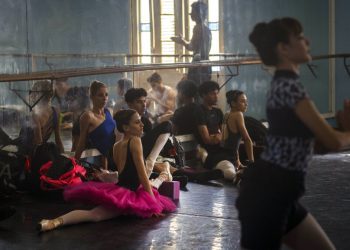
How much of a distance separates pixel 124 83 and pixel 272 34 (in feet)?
14.7

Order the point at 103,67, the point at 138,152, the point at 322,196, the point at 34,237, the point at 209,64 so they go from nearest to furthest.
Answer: the point at 34,237
the point at 138,152
the point at 322,196
the point at 103,67
the point at 209,64

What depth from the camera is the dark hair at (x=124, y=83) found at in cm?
683

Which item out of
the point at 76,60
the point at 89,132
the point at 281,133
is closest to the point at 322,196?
the point at 89,132

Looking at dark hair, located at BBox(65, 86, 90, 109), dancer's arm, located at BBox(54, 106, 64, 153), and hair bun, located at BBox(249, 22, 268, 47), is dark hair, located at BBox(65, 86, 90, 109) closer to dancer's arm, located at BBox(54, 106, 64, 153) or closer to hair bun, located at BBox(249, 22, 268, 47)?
dancer's arm, located at BBox(54, 106, 64, 153)

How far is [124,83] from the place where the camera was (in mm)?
6898

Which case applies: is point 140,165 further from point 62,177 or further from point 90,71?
point 90,71

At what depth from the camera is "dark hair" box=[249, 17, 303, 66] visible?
2496 mm

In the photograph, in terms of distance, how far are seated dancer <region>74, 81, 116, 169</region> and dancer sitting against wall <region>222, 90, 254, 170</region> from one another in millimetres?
1249

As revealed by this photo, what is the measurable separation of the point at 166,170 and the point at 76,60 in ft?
4.45

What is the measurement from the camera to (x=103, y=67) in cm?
640

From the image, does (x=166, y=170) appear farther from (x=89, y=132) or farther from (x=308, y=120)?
(x=308, y=120)

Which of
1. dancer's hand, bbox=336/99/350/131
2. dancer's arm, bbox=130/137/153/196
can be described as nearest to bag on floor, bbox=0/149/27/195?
dancer's arm, bbox=130/137/153/196

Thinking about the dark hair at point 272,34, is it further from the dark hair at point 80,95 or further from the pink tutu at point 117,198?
the dark hair at point 80,95

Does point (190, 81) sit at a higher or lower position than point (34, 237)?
higher
